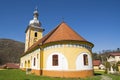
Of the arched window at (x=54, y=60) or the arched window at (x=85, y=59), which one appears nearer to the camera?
the arched window at (x=54, y=60)

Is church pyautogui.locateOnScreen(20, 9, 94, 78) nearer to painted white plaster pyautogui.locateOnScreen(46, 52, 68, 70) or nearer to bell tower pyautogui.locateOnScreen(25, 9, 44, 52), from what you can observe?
painted white plaster pyautogui.locateOnScreen(46, 52, 68, 70)

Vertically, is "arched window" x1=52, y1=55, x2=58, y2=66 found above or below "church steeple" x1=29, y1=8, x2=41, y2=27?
below

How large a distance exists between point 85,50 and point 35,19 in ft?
78.4

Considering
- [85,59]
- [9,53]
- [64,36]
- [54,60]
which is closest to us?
[54,60]

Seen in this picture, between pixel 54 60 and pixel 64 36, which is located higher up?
pixel 64 36

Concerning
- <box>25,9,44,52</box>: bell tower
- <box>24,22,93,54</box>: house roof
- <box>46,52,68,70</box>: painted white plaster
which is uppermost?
<box>25,9,44,52</box>: bell tower

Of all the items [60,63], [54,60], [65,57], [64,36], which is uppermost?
[64,36]

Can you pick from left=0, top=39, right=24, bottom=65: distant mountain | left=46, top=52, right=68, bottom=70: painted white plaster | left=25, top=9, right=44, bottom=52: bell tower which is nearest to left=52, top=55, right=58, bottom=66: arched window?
left=46, top=52, right=68, bottom=70: painted white plaster

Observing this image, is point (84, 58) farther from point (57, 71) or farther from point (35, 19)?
point (35, 19)

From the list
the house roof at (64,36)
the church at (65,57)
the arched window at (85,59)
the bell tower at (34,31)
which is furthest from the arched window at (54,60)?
the bell tower at (34,31)

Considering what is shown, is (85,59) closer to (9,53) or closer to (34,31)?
(34,31)

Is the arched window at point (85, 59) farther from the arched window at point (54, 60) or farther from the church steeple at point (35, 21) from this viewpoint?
the church steeple at point (35, 21)

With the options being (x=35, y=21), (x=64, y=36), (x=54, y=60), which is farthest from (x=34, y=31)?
(x=54, y=60)

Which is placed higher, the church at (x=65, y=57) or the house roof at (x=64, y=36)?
the house roof at (x=64, y=36)
